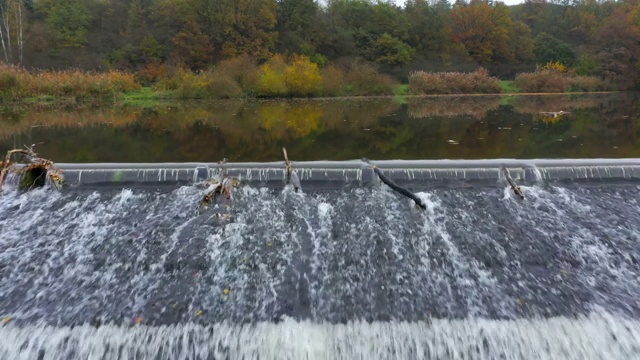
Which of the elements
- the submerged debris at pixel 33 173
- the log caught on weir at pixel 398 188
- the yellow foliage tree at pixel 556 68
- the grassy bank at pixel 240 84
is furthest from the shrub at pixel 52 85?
the yellow foliage tree at pixel 556 68

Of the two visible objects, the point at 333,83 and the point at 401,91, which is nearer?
the point at 333,83

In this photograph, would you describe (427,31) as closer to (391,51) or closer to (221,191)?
(391,51)

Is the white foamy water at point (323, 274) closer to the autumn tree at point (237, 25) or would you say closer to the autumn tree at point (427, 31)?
the autumn tree at point (237, 25)

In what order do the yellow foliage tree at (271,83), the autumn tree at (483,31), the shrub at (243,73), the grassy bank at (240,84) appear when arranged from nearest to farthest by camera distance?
the grassy bank at (240,84), the yellow foliage tree at (271,83), the shrub at (243,73), the autumn tree at (483,31)

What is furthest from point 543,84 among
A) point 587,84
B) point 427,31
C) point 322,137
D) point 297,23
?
point 322,137

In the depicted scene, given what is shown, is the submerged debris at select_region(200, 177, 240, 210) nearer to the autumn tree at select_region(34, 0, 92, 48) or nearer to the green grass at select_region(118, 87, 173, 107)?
the green grass at select_region(118, 87, 173, 107)

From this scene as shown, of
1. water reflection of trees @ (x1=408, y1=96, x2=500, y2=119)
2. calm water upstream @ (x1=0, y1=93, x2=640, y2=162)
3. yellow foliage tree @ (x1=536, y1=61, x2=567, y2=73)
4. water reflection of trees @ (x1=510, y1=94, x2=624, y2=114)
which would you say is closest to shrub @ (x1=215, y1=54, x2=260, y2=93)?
water reflection of trees @ (x1=408, y1=96, x2=500, y2=119)
